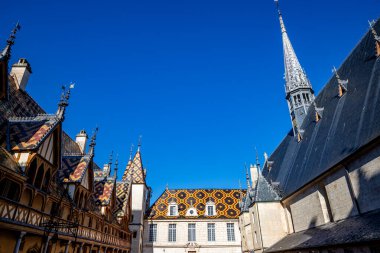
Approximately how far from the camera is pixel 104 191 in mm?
20781

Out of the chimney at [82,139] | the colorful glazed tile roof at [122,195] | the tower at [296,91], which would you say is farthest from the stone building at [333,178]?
the chimney at [82,139]

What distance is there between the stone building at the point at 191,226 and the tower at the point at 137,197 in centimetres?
230

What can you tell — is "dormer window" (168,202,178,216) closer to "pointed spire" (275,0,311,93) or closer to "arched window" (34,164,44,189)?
"pointed spire" (275,0,311,93)

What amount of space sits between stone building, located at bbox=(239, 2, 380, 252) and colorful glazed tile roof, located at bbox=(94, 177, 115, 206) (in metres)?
13.8

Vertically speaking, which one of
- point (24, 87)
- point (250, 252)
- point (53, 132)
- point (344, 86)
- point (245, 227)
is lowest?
point (250, 252)

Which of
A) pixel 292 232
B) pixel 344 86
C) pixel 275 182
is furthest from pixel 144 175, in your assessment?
pixel 344 86

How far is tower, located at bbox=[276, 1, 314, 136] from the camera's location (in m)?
31.6

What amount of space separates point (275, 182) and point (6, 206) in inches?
960

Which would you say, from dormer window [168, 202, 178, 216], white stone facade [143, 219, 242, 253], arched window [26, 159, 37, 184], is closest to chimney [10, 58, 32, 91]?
arched window [26, 159, 37, 184]

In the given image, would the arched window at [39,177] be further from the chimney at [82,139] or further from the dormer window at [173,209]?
the dormer window at [173,209]

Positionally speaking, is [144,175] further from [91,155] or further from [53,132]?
[53,132]

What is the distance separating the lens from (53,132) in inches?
501

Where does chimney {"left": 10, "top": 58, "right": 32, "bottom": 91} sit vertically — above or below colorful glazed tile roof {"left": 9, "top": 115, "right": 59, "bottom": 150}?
above

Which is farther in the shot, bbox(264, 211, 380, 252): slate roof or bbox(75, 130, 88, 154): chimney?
bbox(75, 130, 88, 154): chimney
